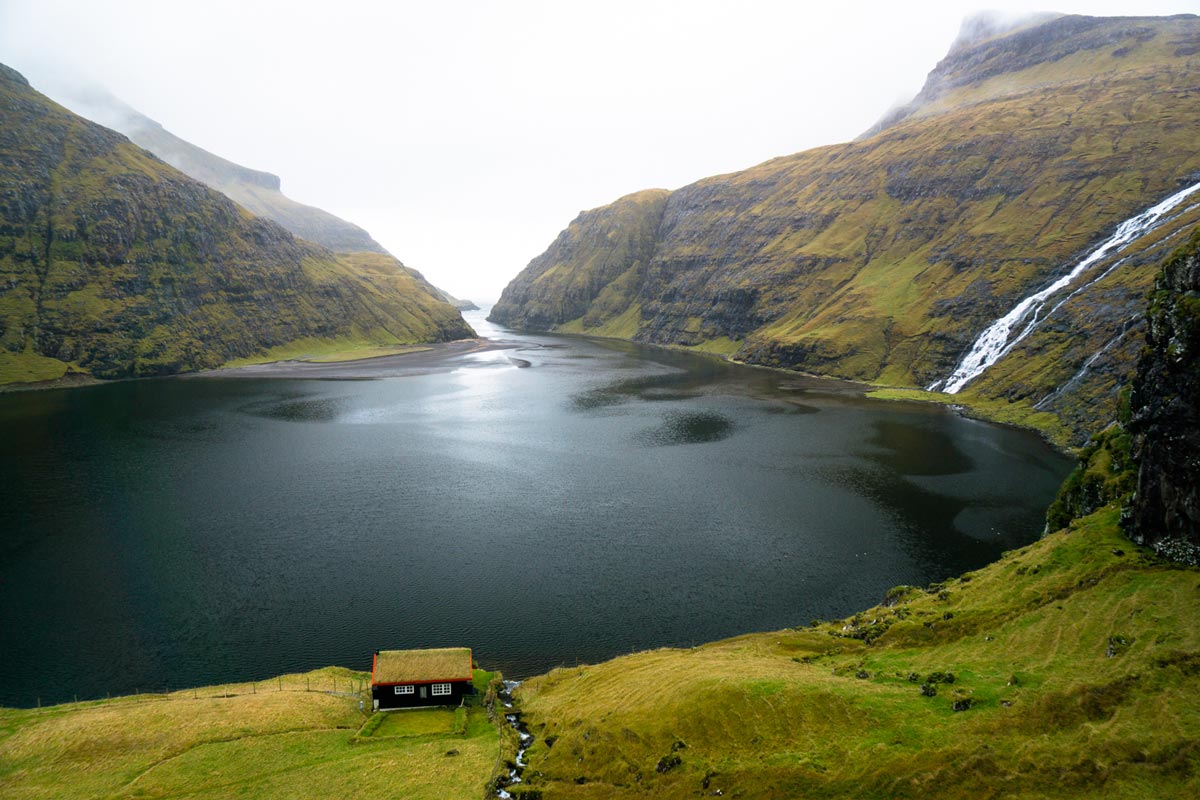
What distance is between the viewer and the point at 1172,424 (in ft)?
128

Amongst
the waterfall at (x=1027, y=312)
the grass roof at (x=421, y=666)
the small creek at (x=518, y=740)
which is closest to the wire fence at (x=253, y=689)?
the grass roof at (x=421, y=666)

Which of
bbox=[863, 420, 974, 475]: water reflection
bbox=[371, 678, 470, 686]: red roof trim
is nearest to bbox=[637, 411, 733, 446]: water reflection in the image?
bbox=[863, 420, 974, 475]: water reflection

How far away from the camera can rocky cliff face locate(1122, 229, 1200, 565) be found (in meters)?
36.8

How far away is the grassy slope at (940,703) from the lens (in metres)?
23.7

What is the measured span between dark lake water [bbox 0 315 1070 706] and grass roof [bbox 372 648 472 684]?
6.59 m

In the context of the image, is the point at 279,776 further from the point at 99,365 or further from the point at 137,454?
the point at 99,365

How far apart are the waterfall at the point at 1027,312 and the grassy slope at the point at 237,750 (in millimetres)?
155259

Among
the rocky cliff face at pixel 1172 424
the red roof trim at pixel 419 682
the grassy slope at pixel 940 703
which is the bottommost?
the red roof trim at pixel 419 682

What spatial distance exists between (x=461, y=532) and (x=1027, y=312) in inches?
6207

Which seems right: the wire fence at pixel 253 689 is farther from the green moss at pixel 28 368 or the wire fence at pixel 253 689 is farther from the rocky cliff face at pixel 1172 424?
the green moss at pixel 28 368

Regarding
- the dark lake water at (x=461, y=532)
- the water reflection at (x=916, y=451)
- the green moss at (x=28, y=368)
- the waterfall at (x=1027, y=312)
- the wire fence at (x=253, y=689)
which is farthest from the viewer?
the green moss at (x=28, y=368)

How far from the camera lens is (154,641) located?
1987 inches

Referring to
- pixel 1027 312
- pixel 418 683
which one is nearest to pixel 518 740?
pixel 418 683

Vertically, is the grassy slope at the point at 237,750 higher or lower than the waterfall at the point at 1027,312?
lower
